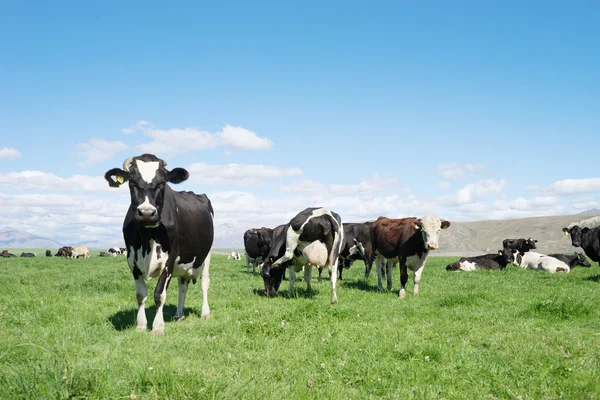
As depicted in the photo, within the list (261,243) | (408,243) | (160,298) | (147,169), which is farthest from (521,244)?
(147,169)

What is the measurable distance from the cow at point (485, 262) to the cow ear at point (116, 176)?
2089cm

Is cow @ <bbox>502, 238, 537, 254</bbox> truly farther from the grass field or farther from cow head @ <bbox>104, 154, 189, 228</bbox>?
cow head @ <bbox>104, 154, 189, 228</bbox>

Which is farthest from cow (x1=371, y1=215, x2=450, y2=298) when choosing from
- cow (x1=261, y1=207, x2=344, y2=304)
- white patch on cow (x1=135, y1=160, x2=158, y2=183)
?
white patch on cow (x1=135, y1=160, x2=158, y2=183)

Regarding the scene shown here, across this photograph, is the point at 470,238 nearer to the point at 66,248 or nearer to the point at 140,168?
the point at 66,248

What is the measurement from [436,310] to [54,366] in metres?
8.66

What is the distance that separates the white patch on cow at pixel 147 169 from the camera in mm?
7821

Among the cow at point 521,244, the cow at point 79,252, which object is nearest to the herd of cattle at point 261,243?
the cow at point 521,244

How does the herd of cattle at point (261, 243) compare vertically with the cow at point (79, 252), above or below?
above

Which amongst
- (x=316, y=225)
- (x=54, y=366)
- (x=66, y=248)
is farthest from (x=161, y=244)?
(x=66, y=248)

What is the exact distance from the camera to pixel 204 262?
10703 millimetres

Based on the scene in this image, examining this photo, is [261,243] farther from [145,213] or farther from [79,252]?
[79,252]

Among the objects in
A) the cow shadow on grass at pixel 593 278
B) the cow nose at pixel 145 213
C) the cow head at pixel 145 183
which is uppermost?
the cow head at pixel 145 183

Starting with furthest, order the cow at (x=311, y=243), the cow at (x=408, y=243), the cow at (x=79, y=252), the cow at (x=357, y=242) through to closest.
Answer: the cow at (x=79, y=252), the cow at (x=357, y=242), the cow at (x=408, y=243), the cow at (x=311, y=243)

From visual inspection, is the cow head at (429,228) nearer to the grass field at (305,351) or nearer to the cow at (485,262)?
the grass field at (305,351)
